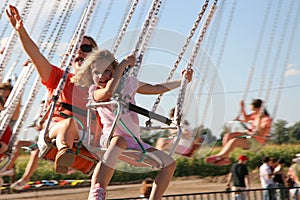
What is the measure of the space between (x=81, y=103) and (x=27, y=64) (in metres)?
2.13

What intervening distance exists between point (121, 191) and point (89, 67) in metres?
19.1

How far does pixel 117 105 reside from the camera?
17.9 feet

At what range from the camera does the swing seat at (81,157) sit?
6.24 meters

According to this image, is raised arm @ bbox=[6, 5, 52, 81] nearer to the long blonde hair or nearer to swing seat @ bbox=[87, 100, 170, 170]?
the long blonde hair

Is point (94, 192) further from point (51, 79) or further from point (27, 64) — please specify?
point (27, 64)

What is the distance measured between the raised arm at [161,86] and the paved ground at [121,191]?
53.0ft

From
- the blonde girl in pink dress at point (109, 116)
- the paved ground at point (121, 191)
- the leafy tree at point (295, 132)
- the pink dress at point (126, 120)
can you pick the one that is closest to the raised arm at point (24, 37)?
the blonde girl in pink dress at point (109, 116)

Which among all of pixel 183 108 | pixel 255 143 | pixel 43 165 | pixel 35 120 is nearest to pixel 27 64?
pixel 35 120

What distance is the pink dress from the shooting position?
566 cm

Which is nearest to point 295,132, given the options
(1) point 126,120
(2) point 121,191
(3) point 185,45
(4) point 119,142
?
(2) point 121,191

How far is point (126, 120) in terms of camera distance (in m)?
5.70

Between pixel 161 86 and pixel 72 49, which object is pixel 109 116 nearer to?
pixel 161 86

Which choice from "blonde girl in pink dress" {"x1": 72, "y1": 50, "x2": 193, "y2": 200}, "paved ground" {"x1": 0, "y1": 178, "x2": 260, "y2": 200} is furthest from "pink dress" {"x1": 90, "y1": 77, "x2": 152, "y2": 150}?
"paved ground" {"x1": 0, "y1": 178, "x2": 260, "y2": 200}

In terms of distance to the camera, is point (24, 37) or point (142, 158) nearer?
point (142, 158)
